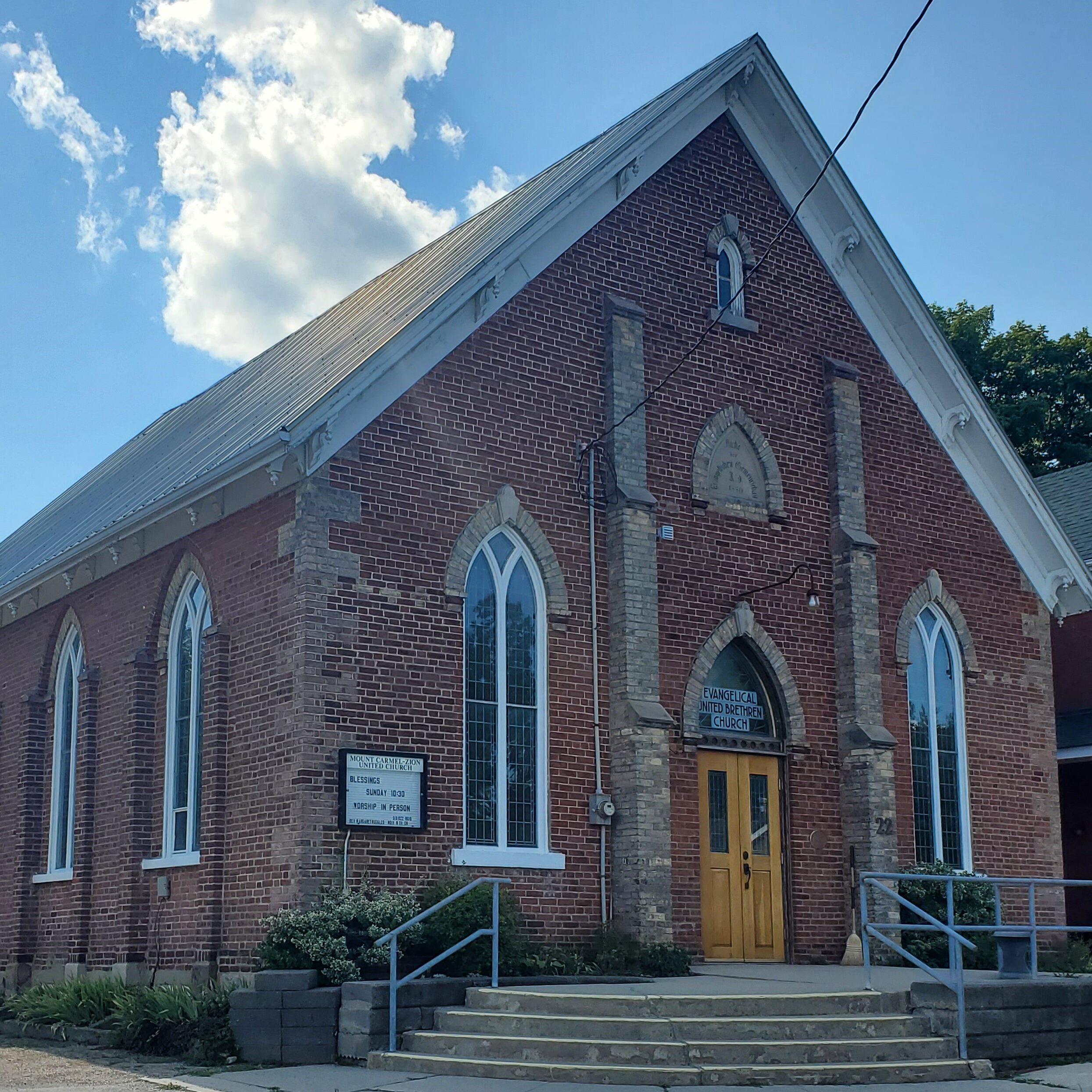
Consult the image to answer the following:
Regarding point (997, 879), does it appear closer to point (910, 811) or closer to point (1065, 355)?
point (910, 811)

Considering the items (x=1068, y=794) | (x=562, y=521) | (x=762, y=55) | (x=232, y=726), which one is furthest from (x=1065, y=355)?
(x=232, y=726)

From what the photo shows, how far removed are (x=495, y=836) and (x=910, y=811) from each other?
18.6 feet

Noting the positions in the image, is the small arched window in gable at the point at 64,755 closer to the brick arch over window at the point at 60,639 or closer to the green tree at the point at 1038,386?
the brick arch over window at the point at 60,639

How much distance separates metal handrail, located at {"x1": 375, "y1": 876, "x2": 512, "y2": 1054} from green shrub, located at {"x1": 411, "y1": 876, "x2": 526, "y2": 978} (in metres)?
0.07

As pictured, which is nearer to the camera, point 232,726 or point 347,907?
point 347,907

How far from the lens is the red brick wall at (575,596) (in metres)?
14.4

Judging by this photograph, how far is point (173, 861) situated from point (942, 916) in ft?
27.2

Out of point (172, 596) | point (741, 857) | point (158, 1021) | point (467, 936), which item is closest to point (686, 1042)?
point (467, 936)

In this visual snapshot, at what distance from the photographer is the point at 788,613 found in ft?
57.5

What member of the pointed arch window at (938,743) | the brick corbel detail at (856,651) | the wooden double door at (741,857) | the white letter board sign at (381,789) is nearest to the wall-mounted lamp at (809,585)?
the brick corbel detail at (856,651)

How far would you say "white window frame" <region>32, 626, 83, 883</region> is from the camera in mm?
19125

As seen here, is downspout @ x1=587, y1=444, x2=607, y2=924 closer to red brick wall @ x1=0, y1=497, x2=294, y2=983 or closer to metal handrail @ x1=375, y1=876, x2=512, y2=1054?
metal handrail @ x1=375, y1=876, x2=512, y2=1054

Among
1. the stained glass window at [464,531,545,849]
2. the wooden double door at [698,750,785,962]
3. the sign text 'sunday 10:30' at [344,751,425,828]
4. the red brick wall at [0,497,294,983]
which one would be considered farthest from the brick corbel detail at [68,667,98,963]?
the wooden double door at [698,750,785,962]

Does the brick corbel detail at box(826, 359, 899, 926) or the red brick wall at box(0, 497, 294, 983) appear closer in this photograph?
the red brick wall at box(0, 497, 294, 983)
